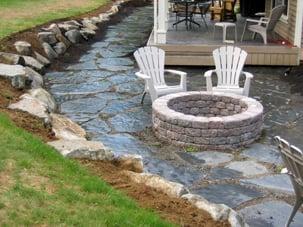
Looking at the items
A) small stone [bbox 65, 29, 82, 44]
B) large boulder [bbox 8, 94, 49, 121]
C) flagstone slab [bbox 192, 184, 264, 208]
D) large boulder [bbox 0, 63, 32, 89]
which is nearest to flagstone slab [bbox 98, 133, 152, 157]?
large boulder [bbox 8, 94, 49, 121]

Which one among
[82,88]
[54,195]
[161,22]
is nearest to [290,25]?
[161,22]

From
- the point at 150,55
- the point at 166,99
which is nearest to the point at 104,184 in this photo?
the point at 166,99

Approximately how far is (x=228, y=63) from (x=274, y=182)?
122 inches

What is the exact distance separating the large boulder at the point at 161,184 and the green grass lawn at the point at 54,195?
1.37 feet

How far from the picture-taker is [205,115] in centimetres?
714

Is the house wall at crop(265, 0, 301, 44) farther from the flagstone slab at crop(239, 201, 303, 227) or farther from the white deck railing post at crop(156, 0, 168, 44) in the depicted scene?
the flagstone slab at crop(239, 201, 303, 227)

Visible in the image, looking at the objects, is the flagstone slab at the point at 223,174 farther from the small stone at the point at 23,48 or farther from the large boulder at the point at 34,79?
the small stone at the point at 23,48

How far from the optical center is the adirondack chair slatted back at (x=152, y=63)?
779 cm

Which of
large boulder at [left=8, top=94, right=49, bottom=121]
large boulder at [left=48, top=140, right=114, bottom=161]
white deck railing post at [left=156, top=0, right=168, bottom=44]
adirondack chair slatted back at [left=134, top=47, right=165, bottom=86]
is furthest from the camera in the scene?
white deck railing post at [left=156, top=0, right=168, bottom=44]

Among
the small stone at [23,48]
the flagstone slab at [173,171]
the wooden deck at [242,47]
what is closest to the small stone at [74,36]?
the small stone at [23,48]

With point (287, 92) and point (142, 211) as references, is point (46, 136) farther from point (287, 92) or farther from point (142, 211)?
point (287, 92)

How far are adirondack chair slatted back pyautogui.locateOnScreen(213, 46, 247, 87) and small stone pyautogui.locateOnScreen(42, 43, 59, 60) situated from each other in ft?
14.2

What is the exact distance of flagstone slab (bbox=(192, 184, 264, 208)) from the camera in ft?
15.7

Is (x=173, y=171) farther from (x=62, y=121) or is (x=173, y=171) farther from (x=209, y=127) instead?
(x=62, y=121)
